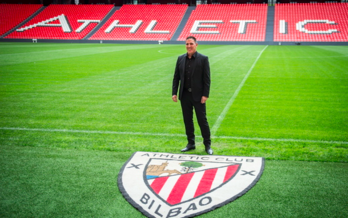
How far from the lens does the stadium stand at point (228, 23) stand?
44062mm

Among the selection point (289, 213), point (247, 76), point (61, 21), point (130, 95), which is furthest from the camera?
point (61, 21)

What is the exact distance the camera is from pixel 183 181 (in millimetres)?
4344

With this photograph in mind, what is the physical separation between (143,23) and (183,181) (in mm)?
47309

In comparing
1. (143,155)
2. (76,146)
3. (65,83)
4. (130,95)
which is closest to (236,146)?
(143,155)

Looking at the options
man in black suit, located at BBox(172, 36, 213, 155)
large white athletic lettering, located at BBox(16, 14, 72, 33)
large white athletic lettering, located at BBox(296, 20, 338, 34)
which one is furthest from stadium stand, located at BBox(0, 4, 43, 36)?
man in black suit, located at BBox(172, 36, 213, 155)

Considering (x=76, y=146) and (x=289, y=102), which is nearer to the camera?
(x=76, y=146)

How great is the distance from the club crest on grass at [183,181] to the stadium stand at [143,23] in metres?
41.3

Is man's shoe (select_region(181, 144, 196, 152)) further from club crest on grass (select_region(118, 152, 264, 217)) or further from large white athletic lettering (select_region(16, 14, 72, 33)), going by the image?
large white athletic lettering (select_region(16, 14, 72, 33))

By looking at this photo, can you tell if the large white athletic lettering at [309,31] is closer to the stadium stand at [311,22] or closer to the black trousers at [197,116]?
the stadium stand at [311,22]

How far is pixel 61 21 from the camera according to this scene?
166 ft

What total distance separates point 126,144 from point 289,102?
5.39 metres

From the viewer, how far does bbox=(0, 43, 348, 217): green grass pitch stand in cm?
386

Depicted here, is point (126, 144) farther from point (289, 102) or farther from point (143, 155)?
point (289, 102)

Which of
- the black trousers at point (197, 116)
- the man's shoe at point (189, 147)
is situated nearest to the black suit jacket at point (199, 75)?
the black trousers at point (197, 116)
